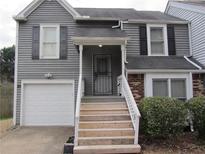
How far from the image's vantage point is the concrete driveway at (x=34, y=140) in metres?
7.84

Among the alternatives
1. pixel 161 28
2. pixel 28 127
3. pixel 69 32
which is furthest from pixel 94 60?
pixel 28 127

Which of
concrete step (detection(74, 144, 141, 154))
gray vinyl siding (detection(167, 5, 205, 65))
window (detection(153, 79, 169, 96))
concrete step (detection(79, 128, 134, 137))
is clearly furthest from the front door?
concrete step (detection(74, 144, 141, 154))

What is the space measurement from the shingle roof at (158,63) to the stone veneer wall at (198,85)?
44cm

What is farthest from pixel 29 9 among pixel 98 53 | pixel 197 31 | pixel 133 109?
pixel 197 31

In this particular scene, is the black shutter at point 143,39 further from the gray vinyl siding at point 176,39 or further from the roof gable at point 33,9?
the roof gable at point 33,9

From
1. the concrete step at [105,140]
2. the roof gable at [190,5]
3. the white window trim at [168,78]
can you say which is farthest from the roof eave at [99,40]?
the concrete step at [105,140]

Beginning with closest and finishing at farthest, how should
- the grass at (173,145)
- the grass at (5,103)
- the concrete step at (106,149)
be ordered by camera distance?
the concrete step at (106,149), the grass at (173,145), the grass at (5,103)

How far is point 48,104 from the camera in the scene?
12.7 m

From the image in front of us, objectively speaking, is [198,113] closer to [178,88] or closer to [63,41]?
[178,88]

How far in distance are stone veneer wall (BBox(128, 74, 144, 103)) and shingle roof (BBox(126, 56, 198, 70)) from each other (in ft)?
1.41

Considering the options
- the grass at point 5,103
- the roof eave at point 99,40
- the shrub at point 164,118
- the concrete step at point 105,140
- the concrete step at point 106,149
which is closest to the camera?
the concrete step at point 106,149

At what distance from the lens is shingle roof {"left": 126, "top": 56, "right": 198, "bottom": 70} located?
36.6ft

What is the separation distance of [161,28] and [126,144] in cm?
733

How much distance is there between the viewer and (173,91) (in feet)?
36.4
